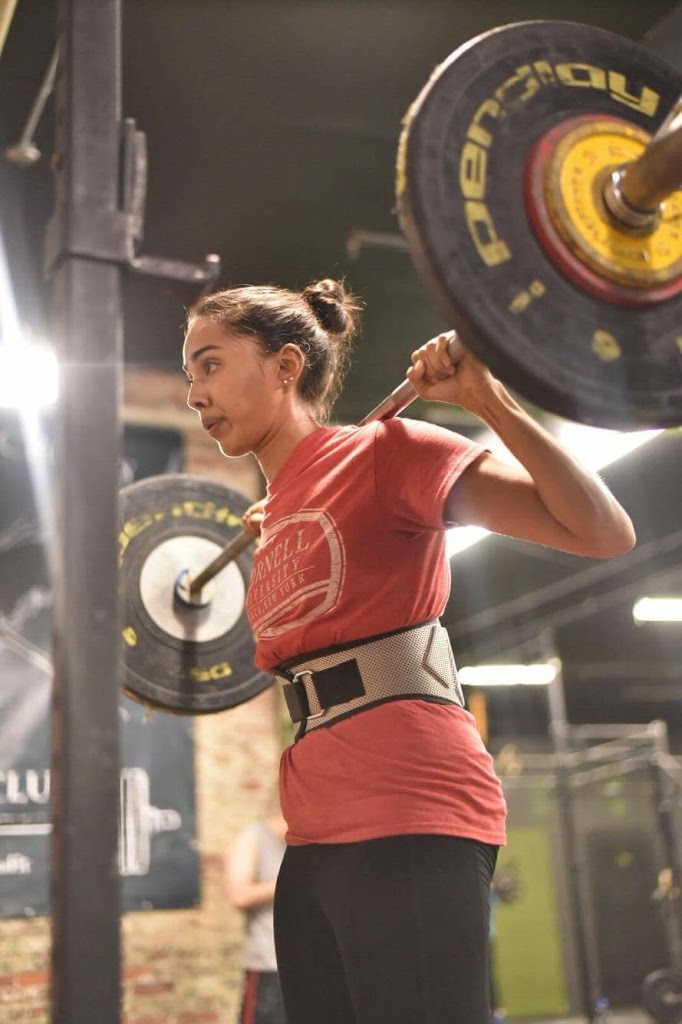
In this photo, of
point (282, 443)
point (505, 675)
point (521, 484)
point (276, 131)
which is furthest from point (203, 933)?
point (505, 675)

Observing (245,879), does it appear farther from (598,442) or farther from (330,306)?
(598,442)

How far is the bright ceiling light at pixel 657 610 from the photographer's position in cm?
1015

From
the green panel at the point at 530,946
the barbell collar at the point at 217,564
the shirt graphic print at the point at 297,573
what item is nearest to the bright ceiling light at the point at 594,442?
the barbell collar at the point at 217,564

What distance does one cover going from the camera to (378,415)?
1575mm

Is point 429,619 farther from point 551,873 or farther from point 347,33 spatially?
point 551,873

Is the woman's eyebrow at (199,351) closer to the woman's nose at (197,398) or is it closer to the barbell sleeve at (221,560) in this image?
the woman's nose at (197,398)

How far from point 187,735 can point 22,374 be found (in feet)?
6.13

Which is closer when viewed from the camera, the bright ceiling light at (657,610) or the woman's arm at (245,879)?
the woman's arm at (245,879)

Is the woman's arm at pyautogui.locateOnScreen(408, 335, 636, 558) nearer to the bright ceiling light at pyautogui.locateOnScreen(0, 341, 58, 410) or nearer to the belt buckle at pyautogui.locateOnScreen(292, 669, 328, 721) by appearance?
the belt buckle at pyautogui.locateOnScreen(292, 669, 328, 721)

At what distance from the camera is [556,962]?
1062 centimetres

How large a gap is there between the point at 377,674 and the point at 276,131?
3078 mm

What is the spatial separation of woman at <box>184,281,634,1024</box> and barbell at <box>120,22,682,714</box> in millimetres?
142

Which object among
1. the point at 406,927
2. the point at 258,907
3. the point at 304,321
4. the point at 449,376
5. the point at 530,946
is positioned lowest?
the point at 530,946

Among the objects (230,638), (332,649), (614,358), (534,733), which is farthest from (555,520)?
(534,733)
